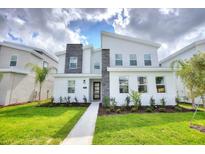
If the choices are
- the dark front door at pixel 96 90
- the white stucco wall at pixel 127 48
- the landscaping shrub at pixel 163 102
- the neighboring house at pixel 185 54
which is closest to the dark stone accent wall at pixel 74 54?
the dark front door at pixel 96 90

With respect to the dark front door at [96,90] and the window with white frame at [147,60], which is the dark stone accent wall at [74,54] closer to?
the dark front door at [96,90]

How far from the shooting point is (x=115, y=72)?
32.1 feet

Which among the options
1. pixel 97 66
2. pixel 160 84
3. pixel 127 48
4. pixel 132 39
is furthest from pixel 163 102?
pixel 97 66

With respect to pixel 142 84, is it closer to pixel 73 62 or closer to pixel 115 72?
pixel 115 72

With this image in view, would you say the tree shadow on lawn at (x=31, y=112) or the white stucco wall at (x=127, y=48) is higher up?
the white stucco wall at (x=127, y=48)

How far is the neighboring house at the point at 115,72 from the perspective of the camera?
9.70m

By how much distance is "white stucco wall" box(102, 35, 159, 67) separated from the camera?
1209 cm

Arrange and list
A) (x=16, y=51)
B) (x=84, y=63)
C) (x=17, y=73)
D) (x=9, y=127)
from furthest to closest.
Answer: (x=84, y=63) → (x=16, y=51) → (x=17, y=73) → (x=9, y=127)

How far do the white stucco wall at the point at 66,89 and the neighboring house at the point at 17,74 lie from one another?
122 inches

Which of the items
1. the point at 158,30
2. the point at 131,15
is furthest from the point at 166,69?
the point at 131,15
